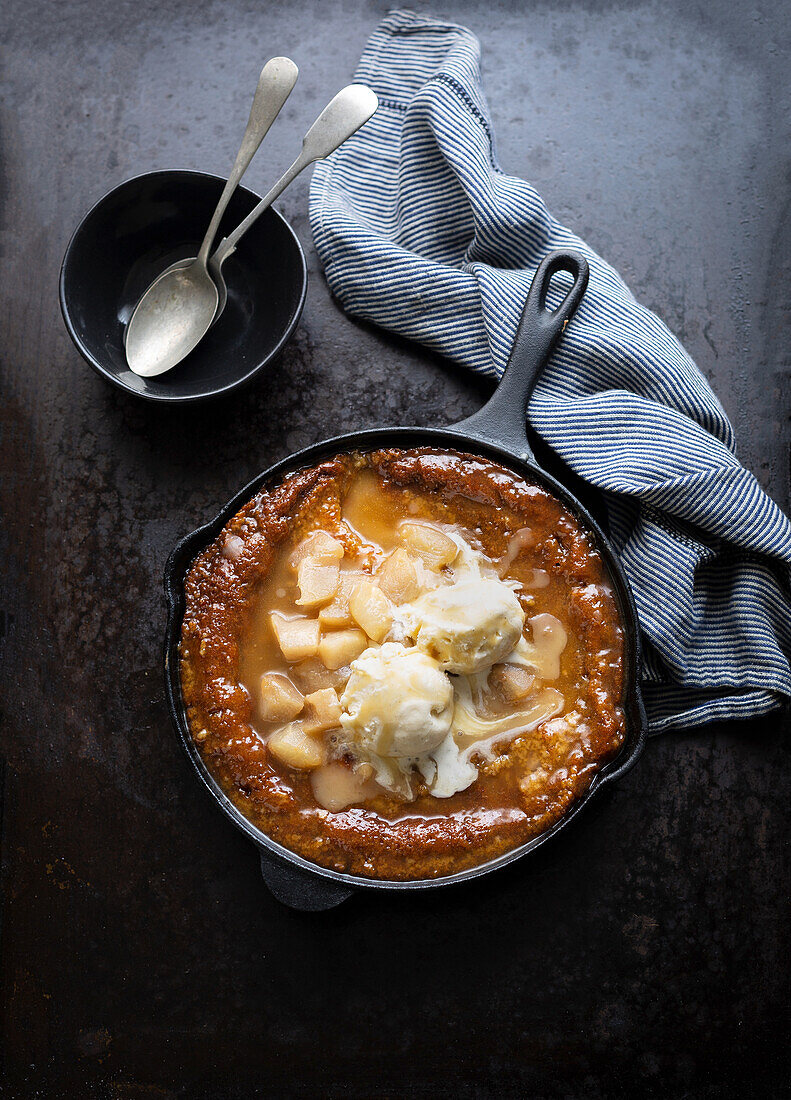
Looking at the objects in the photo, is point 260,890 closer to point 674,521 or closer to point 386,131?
point 674,521

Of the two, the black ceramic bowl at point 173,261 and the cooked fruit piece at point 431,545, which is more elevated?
the black ceramic bowl at point 173,261

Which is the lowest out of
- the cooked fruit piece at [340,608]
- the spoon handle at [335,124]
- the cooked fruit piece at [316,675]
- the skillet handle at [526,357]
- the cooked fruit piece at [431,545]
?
the cooked fruit piece at [316,675]

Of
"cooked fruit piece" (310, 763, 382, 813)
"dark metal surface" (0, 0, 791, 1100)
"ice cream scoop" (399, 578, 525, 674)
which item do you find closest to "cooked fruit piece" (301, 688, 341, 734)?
"cooked fruit piece" (310, 763, 382, 813)

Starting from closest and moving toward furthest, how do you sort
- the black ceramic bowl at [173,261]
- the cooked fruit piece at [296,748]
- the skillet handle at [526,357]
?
1. the cooked fruit piece at [296,748]
2. the skillet handle at [526,357]
3. the black ceramic bowl at [173,261]

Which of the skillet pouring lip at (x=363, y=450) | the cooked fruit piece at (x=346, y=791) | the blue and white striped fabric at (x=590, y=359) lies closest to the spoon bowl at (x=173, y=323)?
the blue and white striped fabric at (x=590, y=359)

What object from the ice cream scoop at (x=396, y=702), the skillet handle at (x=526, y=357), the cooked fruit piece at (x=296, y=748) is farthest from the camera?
the skillet handle at (x=526, y=357)

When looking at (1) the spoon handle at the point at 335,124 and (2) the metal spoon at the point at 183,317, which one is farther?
(2) the metal spoon at the point at 183,317

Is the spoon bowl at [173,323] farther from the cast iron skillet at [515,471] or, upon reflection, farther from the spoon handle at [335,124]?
the cast iron skillet at [515,471]
